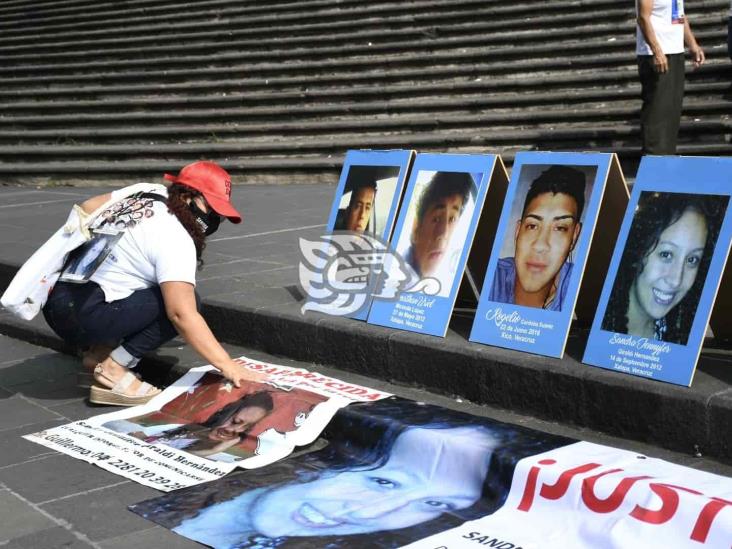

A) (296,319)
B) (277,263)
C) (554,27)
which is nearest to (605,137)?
(554,27)

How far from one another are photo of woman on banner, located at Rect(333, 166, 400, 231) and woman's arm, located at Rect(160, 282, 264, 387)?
0.96 meters

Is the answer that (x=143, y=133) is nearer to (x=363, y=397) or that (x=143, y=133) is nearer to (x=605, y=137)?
(x=605, y=137)

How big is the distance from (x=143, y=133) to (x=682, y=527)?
10259mm

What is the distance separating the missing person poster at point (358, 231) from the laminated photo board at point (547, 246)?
0.66m

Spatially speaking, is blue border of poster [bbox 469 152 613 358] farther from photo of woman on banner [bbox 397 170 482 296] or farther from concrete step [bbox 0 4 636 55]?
concrete step [bbox 0 4 636 55]

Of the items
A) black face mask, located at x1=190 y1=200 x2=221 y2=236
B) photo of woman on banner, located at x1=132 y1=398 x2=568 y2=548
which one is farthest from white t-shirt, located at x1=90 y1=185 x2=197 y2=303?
photo of woman on banner, located at x1=132 y1=398 x2=568 y2=548

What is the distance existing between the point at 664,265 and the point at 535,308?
575mm

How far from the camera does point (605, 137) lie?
9203 millimetres

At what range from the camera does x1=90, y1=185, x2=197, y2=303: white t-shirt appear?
4203 mm

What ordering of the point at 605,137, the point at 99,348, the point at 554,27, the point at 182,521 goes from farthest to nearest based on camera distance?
the point at 554,27 < the point at 605,137 < the point at 99,348 < the point at 182,521

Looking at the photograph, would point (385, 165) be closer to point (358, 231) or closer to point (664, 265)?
point (358, 231)

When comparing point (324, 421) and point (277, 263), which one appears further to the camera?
point (277, 263)

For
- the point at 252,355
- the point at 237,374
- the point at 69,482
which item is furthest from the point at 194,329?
the point at 252,355

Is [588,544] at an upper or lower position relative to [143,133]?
lower
